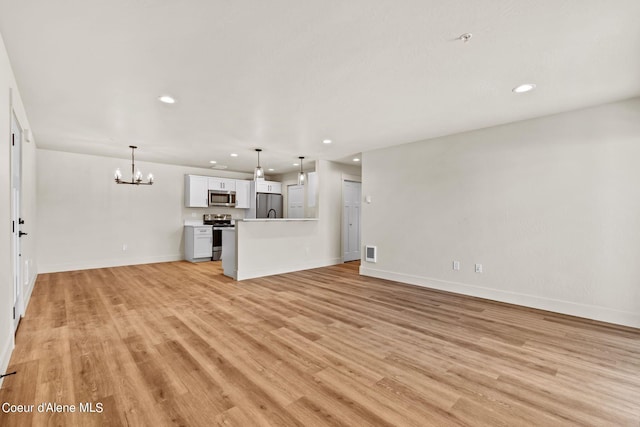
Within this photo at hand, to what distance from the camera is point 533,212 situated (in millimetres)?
3748

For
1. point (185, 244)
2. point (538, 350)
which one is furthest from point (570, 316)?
point (185, 244)

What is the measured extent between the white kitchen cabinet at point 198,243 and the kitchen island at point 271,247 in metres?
1.65

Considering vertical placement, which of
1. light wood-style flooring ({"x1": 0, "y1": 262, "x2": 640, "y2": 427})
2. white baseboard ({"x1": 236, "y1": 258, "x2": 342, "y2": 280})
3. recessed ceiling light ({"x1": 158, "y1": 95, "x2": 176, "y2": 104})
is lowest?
light wood-style flooring ({"x1": 0, "y1": 262, "x2": 640, "y2": 427})

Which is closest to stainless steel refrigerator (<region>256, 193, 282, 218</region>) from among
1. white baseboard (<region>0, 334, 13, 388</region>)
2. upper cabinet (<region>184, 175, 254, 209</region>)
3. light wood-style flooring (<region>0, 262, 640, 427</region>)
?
upper cabinet (<region>184, 175, 254, 209</region>)

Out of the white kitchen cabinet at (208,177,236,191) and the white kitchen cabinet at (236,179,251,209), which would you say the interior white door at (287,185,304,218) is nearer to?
the white kitchen cabinet at (236,179,251,209)

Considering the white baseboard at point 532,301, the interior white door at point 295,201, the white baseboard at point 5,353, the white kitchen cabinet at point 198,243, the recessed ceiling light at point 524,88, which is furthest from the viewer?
the interior white door at point 295,201

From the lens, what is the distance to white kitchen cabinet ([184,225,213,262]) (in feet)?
23.4

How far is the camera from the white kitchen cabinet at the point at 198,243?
281 inches

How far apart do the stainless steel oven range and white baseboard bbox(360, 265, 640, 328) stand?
450 cm

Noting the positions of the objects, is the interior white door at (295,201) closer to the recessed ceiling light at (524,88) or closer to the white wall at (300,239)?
the white wall at (300,239)

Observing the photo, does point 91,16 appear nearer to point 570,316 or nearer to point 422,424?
point 422,424

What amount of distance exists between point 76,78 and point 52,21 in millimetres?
933

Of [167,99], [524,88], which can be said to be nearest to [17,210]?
[167,99]

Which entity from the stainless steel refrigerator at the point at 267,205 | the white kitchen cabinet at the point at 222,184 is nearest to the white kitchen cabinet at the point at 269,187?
the stainless steel refrigerator at the point at 267,205
